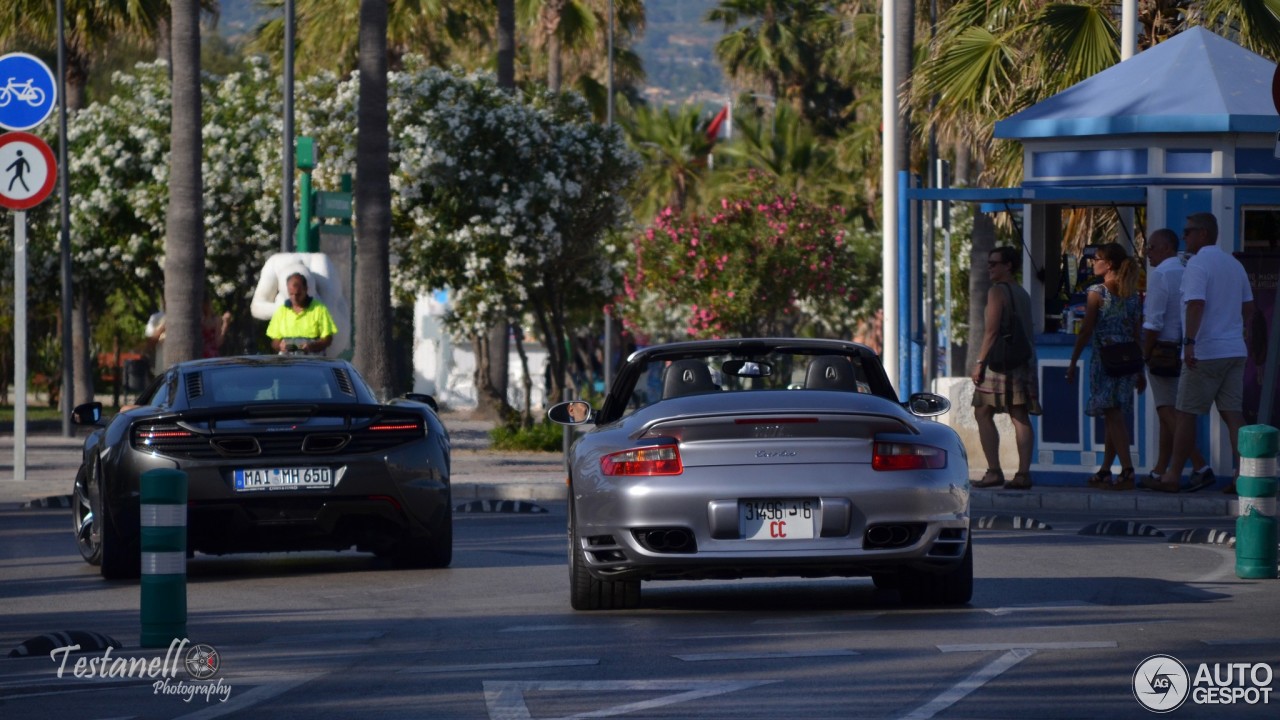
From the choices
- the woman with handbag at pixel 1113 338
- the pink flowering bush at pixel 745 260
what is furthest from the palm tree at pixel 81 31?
the woman with handbag at pixel 1113 338

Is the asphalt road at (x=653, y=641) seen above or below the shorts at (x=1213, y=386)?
below

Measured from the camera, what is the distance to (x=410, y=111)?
115 feet

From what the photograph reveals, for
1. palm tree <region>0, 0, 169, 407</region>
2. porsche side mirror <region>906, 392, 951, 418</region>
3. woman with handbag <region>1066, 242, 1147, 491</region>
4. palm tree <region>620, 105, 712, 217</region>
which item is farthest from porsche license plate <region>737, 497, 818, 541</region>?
palm tree <region>620, 105, 712, 217</region>

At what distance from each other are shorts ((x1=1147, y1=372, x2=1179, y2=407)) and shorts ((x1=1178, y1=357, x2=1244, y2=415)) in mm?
478

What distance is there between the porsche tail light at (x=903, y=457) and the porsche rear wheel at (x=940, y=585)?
1.75 ft

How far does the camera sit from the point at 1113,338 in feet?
57.3

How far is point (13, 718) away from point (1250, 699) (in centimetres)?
429

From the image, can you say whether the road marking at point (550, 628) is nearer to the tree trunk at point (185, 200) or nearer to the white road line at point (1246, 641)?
the white road line at point (1246, 641)

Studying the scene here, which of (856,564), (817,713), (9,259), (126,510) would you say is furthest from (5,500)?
(9,259)

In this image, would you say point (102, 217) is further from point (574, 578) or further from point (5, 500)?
point (574, 578)

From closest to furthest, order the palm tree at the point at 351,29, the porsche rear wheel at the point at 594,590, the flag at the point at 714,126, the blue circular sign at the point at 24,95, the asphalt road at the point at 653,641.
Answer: the asphalt road at the point at 653,641
the porsche rear wheel at the point at 594,590
the blue circular sign at the point at 24,95
the palm tree at the point at 351,29
the flag at the point at 714,126

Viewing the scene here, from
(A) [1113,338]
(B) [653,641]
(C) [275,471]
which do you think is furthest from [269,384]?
(A) [1113,338]

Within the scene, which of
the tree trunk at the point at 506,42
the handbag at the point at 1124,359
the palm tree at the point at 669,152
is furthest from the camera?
the palm tree at the point at 669,152
